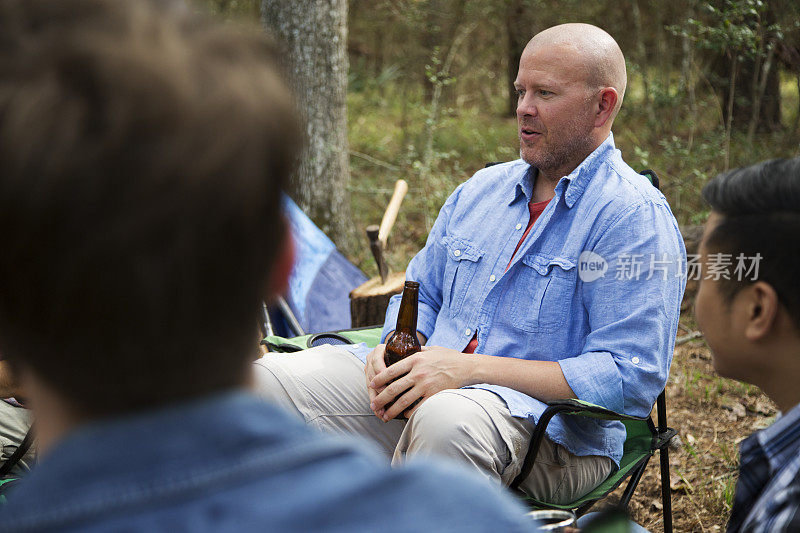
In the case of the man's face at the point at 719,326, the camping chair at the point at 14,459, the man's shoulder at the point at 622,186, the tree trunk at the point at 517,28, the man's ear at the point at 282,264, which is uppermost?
the tree trunk at the point at 517,28

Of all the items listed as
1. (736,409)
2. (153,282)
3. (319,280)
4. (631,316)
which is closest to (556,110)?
(631,316)

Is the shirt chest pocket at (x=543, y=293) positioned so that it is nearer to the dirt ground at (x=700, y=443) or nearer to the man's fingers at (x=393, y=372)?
the man's fingers at (x=393, y=372)

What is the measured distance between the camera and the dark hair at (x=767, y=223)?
4.42 feet

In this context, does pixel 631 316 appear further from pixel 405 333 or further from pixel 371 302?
pixel 371 302

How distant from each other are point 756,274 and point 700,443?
233cm

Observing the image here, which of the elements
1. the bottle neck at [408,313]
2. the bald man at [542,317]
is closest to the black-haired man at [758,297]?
the bald man at [542,317]

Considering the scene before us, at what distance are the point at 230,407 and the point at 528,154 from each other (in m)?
2.12

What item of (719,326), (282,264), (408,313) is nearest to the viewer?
(282,264)

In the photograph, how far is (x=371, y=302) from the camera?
11.9 feet

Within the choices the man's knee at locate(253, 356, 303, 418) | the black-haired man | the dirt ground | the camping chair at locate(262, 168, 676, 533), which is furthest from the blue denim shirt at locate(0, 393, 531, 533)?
the dirt ground

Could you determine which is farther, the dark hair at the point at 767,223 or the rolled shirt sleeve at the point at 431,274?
the rolled shirt sleeve at the point at 431,274

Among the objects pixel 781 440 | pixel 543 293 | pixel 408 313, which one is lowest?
pixel 408 313

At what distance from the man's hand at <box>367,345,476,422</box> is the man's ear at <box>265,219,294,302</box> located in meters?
1.55

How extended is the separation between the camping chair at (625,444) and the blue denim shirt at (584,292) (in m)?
0.08
